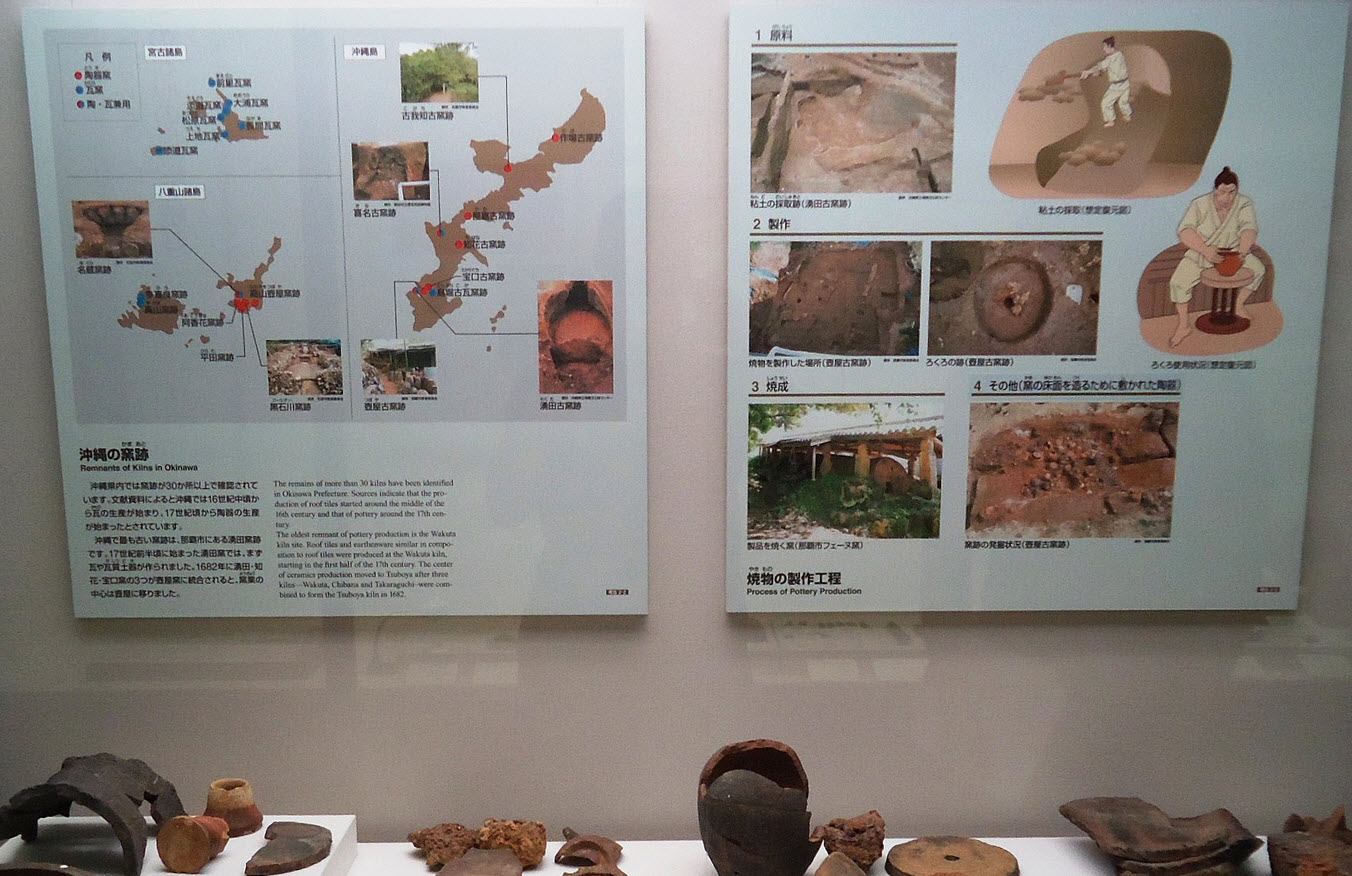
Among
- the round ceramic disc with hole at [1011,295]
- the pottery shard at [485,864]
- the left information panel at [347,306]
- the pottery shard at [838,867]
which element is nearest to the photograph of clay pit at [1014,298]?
the round ceramic disc with hole at [1011,295]

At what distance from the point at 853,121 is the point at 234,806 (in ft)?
6.85

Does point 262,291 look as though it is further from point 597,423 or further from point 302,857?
Result: point 302,857

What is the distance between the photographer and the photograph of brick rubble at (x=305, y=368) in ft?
6.02

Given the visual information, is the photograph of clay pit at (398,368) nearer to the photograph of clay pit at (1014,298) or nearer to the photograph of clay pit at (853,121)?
the photograph of clay pit at (853,121)

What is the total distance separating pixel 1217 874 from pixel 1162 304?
4.15 ft

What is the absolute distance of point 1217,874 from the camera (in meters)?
1.71

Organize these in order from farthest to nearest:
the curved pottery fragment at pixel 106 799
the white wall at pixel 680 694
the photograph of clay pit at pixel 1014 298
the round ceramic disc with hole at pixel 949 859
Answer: the white wall at pixel 680 694
the photograph of clay pit at pixel 1014 298
the round ceramic disc with hole at pixel 949 859
the curved pottery fragment at pixel 106 799

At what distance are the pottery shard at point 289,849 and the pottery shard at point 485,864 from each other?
28cm

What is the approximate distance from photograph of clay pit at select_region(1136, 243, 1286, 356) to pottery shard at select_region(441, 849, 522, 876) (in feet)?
6.19

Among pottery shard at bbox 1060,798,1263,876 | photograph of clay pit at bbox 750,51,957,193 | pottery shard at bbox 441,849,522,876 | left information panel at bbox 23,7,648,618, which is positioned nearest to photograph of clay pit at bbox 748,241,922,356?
photograph of clay pit at bbox 750,51,957,193

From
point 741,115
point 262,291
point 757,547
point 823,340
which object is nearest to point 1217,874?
point 757,547

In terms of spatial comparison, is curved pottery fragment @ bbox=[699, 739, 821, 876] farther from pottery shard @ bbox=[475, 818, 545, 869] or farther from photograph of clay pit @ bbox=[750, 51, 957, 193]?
photograph of clay pit @ bbox=[750, 51, 957, 193]

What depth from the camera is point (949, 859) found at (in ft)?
5.82

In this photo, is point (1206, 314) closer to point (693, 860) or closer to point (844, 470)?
point (844, 470)
